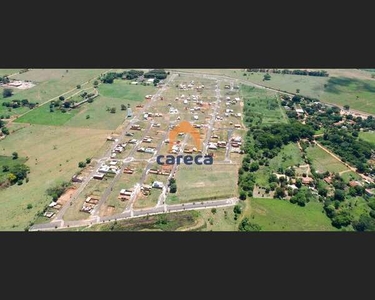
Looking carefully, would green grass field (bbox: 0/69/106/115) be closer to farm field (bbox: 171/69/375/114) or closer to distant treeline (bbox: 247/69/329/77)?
farm field (bbox: 171/69/375/114)

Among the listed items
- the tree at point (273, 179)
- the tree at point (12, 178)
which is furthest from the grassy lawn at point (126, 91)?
the tree at point (273, 179)

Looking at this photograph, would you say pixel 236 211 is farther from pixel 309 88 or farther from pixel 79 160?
pixel 309 88

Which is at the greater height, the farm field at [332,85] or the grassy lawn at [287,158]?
the farm field at [332,85]

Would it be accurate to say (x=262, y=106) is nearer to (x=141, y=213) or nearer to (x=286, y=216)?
(x=286, y=216)

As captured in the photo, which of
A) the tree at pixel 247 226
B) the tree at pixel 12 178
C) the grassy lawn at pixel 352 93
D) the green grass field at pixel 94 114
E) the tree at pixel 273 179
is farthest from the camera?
the grassy lawn at pixel 352 93

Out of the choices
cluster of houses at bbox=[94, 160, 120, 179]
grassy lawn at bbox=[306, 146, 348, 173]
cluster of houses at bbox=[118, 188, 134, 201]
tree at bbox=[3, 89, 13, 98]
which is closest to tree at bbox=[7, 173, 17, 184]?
cluster of houses at bbox=[94, 160, 120, 179]

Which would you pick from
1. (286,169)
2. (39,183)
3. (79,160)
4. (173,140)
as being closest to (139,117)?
(173,140)

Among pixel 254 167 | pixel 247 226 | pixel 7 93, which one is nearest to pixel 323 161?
pixel 254 167

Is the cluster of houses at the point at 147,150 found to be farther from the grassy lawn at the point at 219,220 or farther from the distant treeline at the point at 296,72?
the distant treeline at the point at 296,72
